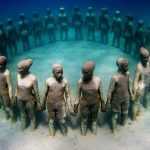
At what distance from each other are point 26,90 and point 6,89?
26.6 inches

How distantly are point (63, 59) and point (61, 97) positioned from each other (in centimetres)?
440

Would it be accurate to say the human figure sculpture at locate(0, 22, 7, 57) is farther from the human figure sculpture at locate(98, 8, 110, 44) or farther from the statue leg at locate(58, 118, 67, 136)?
the statue leg at locate(58, 118, 67, 136)

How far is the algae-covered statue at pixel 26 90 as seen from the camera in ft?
19.5

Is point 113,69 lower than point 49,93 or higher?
lower

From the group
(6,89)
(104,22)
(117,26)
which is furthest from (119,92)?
(104,22)

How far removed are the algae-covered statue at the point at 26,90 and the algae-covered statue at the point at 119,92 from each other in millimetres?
1684

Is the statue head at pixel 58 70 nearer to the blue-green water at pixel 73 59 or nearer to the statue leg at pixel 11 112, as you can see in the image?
the statue leg at pixel 11 112

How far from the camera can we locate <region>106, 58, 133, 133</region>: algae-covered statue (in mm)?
5975

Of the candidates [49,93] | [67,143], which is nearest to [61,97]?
[49,93]

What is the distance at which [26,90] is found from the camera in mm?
6059

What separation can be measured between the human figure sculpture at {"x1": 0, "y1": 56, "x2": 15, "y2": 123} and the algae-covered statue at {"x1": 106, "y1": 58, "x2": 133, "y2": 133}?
7.54ft

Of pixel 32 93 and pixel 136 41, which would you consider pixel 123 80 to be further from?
pixel 136 41

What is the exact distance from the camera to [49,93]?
5.94 meters

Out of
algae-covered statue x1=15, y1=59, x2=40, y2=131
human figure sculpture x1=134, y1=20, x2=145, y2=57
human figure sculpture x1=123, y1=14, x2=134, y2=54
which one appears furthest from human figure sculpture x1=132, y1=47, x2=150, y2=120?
human figure sculpture x1=123, y1=14, x2=134, y2=54
